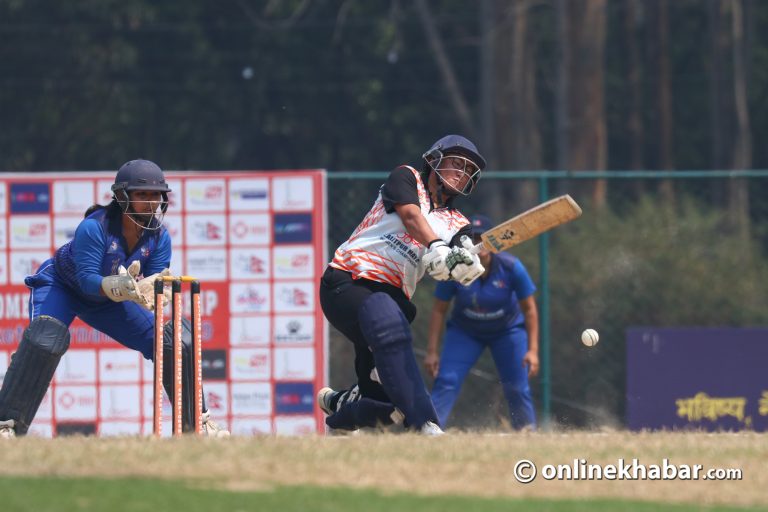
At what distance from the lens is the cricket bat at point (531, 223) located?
28.5 ft

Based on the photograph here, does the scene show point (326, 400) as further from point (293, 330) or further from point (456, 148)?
point (293, 330)

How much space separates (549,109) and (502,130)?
8.13 metres

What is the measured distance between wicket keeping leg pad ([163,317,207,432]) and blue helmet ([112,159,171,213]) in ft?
2.58

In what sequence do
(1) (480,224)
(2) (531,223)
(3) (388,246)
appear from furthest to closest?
(1) (480,224) < (3) (388,246) < (2) (531,223)

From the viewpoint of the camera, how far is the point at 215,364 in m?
12.3

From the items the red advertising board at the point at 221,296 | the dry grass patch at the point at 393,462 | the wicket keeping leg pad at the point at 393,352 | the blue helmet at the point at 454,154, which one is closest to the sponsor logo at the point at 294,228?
the red advertising board at the point at 221,296

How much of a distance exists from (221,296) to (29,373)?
321 cm

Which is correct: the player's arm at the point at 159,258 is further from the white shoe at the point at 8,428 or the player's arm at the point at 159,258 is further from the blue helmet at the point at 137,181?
the white shoe at the point at 8,428

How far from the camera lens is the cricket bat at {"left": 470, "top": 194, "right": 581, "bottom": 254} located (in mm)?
8672

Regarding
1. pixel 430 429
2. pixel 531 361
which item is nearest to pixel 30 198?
pixel 531 361

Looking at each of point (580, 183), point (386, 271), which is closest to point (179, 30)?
point (580, 183)

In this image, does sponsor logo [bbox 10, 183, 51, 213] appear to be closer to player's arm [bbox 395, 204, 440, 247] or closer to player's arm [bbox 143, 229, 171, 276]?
player's arm [bbox 143, 229, 171, 276]

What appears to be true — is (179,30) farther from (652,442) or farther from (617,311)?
(652,442)

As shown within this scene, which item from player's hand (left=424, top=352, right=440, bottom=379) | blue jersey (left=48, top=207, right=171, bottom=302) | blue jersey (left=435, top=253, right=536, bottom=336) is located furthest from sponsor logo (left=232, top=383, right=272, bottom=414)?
blue jersey (left=48, top=207, right=171, bottom=302)
